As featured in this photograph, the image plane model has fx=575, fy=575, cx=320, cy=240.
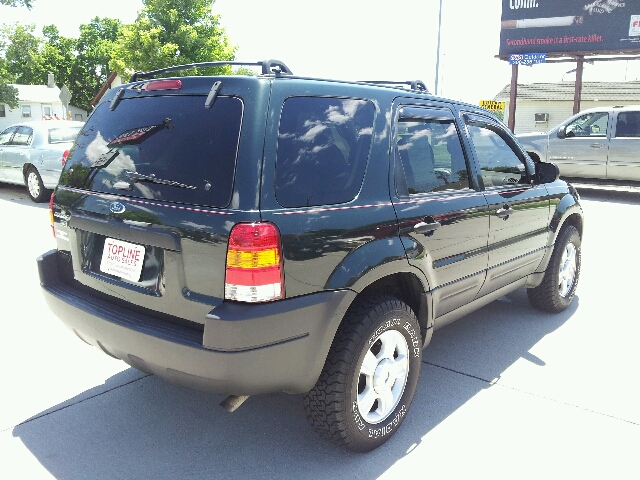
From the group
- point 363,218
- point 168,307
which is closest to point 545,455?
point 363,218

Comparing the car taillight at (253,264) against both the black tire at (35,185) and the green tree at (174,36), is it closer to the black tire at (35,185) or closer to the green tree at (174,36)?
the black tire at (35,185)

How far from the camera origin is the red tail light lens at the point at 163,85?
108 inches

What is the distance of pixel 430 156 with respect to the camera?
11.1 feet

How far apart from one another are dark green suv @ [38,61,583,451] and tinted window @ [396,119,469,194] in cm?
1

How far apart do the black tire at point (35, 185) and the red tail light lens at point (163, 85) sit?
30.4ft

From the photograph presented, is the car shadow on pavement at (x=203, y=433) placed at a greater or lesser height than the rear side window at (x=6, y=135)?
lesser

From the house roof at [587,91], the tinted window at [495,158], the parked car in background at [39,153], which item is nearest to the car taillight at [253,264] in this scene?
the tinted window at [495,158]

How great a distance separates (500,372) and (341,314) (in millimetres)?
1793

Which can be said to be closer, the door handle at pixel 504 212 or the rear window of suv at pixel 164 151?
the rear window of suv at pixel 164 151

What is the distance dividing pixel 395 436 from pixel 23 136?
35.8 feet

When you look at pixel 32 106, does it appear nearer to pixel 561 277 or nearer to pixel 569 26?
pixel 569 26

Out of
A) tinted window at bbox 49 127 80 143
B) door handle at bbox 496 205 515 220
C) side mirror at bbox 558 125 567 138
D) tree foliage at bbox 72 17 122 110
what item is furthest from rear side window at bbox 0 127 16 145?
tree foliage at bbox 72 17 122 110

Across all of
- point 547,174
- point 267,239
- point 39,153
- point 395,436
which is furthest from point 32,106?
point 267,239

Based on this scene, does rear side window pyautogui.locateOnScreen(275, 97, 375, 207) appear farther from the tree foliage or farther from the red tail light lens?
the tree foliage
